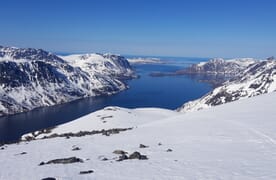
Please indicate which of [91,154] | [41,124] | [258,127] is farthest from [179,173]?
[41,124]

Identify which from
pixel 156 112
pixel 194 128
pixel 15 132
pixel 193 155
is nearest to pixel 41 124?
pixel 15 132

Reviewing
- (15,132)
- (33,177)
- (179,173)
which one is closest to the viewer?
(179,173)

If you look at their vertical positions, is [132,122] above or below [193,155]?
below

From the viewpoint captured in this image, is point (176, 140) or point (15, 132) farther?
point (15, 132)

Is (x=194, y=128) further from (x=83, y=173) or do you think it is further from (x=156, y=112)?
(x=156, y=112)

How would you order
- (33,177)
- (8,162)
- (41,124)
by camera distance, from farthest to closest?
(41,124), (8,162), (33,177)

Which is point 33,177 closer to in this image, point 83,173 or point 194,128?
point 83,173

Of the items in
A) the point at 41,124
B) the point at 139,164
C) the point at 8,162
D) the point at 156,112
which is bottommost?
the point at 41,124

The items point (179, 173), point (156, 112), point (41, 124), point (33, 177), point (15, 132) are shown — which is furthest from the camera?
point (41, 124)

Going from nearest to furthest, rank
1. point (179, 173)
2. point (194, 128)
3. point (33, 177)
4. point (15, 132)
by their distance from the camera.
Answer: point (179, 173) → point (33, 177) → point (194, 128) → point (15, 132)
